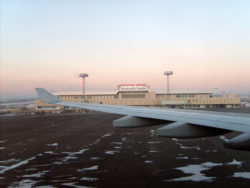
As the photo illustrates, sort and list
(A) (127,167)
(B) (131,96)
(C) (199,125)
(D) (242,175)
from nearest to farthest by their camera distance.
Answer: (C) (199,125) → (D) (242,175) → (A) (127,167) → (B) (131,96)

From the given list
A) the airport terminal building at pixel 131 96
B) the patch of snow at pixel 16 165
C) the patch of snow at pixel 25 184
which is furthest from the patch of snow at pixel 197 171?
the airport terminal building at pixel 131 96

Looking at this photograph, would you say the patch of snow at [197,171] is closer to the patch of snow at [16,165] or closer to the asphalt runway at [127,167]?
the asphalt runway at [127,167]

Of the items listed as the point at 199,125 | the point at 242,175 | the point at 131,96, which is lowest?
the point at 242,175

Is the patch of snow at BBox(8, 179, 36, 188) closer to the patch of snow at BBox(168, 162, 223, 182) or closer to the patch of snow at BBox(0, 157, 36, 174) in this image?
the patch of snow at BBox(0, 157, 36, 174)

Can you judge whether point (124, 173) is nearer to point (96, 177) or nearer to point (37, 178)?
point (96, 177)

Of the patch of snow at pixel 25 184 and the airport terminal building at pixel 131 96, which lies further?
the airport terminal building at pixel 131 96

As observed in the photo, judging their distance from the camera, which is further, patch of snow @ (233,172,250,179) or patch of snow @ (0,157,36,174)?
patch of snow @ (0,157,36,174)

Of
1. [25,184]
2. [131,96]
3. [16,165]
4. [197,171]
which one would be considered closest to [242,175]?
[197,171]

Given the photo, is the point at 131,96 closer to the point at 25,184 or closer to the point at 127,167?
the point at 127,167

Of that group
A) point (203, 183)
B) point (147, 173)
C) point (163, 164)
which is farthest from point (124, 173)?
point (203, 183)

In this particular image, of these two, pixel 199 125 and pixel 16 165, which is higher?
pixel 199 125

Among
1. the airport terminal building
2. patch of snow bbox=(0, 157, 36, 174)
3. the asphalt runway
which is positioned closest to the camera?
the asphalt runway

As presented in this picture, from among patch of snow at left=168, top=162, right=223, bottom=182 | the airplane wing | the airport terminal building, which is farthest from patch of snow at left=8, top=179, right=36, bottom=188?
the airport terminal building

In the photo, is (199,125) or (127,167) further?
(127,167)
